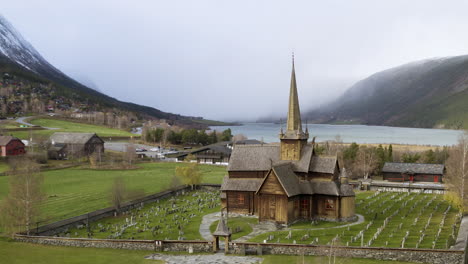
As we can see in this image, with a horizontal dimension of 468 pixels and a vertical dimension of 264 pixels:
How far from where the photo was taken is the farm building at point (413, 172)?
68125 mm

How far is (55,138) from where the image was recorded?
85812mm

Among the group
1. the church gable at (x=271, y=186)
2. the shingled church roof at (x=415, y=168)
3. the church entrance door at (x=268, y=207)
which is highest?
the church gable at (x=271, y=186)

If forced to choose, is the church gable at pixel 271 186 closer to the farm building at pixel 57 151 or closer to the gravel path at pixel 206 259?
the gravel path at pixel 206 259

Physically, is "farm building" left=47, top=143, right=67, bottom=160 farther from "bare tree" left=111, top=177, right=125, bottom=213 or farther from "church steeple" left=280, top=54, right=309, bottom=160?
→ "church steeple" left=280, top=54, right=309, bottom=160

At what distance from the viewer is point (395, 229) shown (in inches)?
1328

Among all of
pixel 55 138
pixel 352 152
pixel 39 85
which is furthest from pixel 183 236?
pixel 39 85

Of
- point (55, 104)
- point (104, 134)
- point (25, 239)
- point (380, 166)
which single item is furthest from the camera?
point (55, 104)

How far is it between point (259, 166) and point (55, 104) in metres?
154

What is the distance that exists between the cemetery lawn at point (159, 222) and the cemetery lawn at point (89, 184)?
3946 mm

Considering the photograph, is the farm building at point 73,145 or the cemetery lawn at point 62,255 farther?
the farm building at point 73,145

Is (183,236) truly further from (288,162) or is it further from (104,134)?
(104,134)

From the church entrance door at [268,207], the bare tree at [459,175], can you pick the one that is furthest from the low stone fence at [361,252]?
the bare tree at [459,175]

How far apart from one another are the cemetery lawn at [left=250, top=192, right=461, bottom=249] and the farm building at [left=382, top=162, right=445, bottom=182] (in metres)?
22.5

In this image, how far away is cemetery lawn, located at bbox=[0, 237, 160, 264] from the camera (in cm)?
2602
